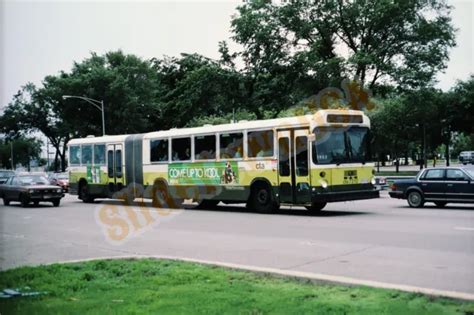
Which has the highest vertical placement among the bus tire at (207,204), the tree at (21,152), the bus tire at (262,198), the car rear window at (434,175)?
the tree at (21,152)

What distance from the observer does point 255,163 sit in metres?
19.5

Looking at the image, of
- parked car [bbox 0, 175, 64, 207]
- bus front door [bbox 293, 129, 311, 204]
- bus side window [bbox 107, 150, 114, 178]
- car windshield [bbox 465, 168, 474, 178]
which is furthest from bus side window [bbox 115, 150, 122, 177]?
car windshield [bbox 465, 168, 474, 178]

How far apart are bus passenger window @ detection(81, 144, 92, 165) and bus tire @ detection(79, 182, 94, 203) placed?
112cm

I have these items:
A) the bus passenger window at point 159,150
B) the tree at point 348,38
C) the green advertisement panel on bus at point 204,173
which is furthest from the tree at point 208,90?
the green advertisement panel on bus at point 204,173

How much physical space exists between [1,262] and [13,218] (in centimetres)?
997

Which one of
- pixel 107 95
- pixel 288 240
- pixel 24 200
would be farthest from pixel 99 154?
pixel 107 95

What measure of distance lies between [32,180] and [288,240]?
672 inches

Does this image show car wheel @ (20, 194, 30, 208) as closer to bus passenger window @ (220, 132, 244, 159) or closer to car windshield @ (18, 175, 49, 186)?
car windshield @ (18, 175, 49, 186)

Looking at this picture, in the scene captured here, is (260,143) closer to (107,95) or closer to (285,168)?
(285,168)

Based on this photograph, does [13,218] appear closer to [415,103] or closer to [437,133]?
[415,103]

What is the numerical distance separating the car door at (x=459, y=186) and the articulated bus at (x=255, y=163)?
290cm

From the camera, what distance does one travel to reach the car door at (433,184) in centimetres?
1967

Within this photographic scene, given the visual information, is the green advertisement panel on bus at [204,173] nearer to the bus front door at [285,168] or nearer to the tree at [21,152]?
the bus front door at [285,168]

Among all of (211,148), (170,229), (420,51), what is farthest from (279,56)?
(170,229)
